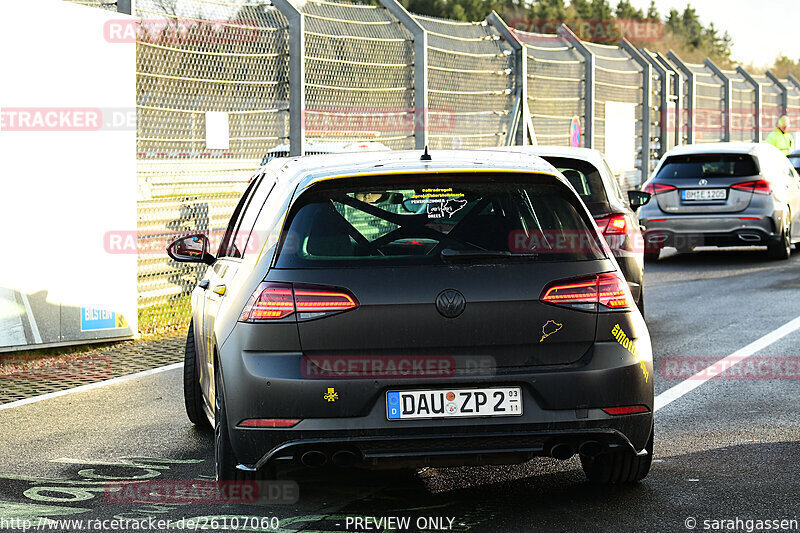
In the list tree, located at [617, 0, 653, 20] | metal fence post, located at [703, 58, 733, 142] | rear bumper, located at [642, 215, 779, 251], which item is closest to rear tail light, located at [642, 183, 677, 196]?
rear bumper, located at [642, 215, 779, 251]

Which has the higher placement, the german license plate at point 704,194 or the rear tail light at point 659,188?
the rear tail light at point 659,188

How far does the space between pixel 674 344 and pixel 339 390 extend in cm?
617

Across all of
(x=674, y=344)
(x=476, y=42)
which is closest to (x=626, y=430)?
(x=674, y=344)

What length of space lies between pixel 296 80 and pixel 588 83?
10.9 meters

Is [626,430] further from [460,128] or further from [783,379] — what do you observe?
[460,128]

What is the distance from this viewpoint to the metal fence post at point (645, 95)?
2927 centimetres

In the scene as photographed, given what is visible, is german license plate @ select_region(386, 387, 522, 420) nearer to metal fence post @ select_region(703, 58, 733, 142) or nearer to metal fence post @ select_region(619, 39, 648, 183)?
metal fence post @ select_region(619, 39, 648, 183)

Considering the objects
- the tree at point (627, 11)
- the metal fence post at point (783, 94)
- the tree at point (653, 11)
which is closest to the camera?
the metal fence post at point (783, 94)

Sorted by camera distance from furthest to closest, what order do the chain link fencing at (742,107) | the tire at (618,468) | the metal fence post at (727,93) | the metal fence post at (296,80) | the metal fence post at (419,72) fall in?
the chain link fencing at (742,107), the metal fence post at (727,93), the metal fence post at (419,72), the metal fence post at (296,80), the tire at (618,468)

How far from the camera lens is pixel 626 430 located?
5.75 m

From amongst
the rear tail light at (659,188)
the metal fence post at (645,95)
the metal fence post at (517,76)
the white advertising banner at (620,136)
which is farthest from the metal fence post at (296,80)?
the metal fence post at (645,95)

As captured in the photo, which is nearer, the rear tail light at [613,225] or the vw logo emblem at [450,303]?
the vw logo emblem at [450,303]

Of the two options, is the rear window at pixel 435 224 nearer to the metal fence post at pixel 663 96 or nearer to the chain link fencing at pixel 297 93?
the chain link fencing at pixel 297 93

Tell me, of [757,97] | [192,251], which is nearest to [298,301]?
[192,251]
